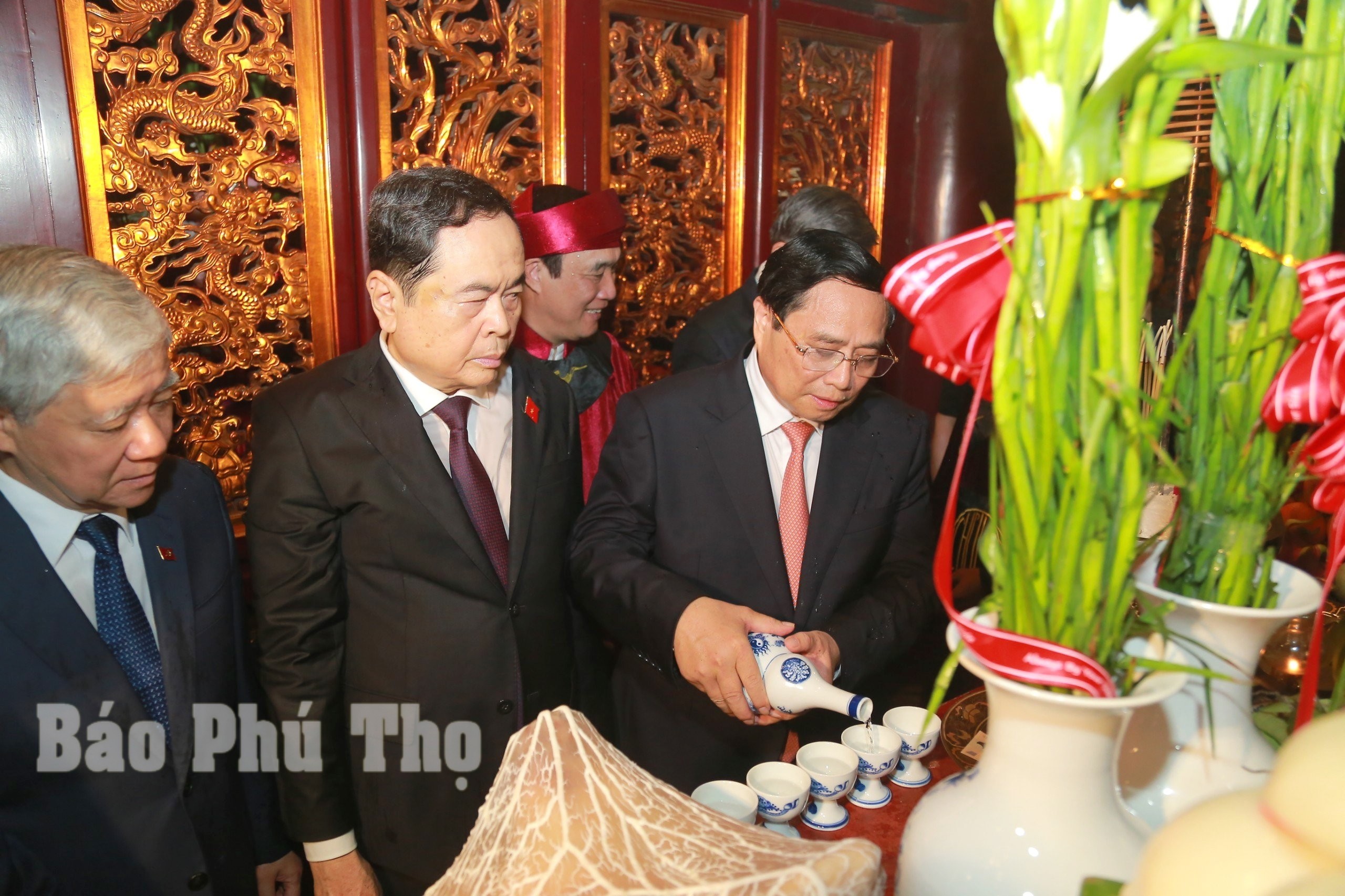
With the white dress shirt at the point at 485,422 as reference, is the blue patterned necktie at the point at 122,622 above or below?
below

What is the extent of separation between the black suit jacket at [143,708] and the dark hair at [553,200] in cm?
129

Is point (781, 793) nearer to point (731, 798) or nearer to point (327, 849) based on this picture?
point (731, 798)

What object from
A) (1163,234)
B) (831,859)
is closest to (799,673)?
(831,859)

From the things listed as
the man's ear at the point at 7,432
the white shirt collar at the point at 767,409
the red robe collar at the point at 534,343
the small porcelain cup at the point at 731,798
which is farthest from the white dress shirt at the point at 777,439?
the man's ear at the point at 7,432

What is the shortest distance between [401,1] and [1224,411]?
103 inches

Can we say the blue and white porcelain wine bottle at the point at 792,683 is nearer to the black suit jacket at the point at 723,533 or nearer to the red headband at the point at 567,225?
the black suit jacket at the point at 723,533

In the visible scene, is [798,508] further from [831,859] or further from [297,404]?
[831,859]

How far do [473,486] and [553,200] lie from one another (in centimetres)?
132

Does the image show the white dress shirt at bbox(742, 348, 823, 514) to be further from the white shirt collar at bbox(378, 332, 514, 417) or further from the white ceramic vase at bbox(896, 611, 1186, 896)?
the white ceramic vase at bbox(896, 611, 1186, 896)

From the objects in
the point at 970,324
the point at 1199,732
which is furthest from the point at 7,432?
the point at 1199,732

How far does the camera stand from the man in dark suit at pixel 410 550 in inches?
68.3

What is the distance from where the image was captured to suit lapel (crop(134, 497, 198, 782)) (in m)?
1.54

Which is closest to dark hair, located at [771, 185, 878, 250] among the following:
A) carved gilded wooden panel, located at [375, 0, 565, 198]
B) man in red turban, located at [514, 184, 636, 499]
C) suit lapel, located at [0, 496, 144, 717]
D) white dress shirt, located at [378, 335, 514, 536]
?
man in red turban, located at [514, 184, 636, 499]

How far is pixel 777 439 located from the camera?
198cm
